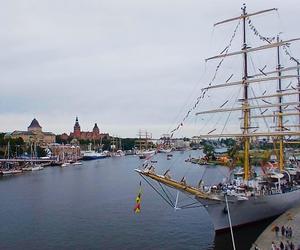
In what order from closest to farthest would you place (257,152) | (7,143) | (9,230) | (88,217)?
(9,230), (88,217), (257,152), (7,143)

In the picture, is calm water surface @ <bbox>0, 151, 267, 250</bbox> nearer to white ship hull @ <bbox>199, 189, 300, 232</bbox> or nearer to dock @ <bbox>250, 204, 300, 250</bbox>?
white ship hull @ <bbox>199, 189, 300, 232</bbox>

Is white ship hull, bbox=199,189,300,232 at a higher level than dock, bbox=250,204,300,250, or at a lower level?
higher

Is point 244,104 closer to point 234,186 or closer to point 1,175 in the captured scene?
point 234,186

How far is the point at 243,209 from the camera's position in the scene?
122 ft

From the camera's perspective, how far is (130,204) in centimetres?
5541

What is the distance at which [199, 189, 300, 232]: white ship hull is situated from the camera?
36406 mm

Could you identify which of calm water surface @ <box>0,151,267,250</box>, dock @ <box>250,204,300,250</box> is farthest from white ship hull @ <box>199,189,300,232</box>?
dock @ <box>250,204,300,250</box>

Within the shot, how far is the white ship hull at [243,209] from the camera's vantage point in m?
36.4

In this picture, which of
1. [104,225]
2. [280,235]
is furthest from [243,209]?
[104,225]

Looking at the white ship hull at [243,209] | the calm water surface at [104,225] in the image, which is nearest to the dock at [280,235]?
the white ship hull at [243,209]

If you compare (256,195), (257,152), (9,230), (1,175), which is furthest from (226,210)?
(1,175)

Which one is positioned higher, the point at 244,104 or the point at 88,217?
the point at 244,104

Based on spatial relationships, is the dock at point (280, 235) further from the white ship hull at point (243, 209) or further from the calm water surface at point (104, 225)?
the calm water surface at point (104, 225)

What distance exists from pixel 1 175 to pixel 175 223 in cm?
8274
